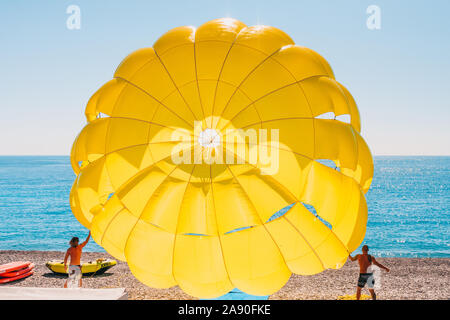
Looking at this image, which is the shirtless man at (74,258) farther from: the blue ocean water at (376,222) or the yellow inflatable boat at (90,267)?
the blue ocean water at (376,222)

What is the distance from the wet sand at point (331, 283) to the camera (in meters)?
10.2

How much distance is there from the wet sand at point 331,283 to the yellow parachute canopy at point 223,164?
378 centimetres

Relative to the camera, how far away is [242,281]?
603 cm

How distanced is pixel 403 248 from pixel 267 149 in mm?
21861

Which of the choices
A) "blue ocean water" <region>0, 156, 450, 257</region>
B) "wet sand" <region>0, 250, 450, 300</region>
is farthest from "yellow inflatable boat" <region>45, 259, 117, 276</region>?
"blue ocean water" <region>0, 156, 450, 257</region>

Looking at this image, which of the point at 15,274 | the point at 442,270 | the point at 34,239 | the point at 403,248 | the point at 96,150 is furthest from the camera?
the point at 34,239

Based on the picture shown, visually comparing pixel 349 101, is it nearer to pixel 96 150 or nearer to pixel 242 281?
pixel 242 281

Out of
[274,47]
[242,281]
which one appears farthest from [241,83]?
[242,281]

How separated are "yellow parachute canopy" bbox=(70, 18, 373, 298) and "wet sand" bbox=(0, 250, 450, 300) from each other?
149 inches

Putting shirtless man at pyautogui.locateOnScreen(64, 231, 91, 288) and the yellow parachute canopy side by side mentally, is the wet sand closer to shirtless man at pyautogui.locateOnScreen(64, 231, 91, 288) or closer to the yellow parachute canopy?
shirtless man at pyautogui.locateOnScreen(64, 231, 91, 288)

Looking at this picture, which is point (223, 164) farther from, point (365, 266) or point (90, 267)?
point (90, 267)

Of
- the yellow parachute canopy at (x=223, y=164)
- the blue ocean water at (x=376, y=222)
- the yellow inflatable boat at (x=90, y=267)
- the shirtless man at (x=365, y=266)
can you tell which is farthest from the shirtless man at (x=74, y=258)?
→ the blue ocean water at (x=376, y=222)

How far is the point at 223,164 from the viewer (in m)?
6.32

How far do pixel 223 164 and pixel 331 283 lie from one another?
7.34m
